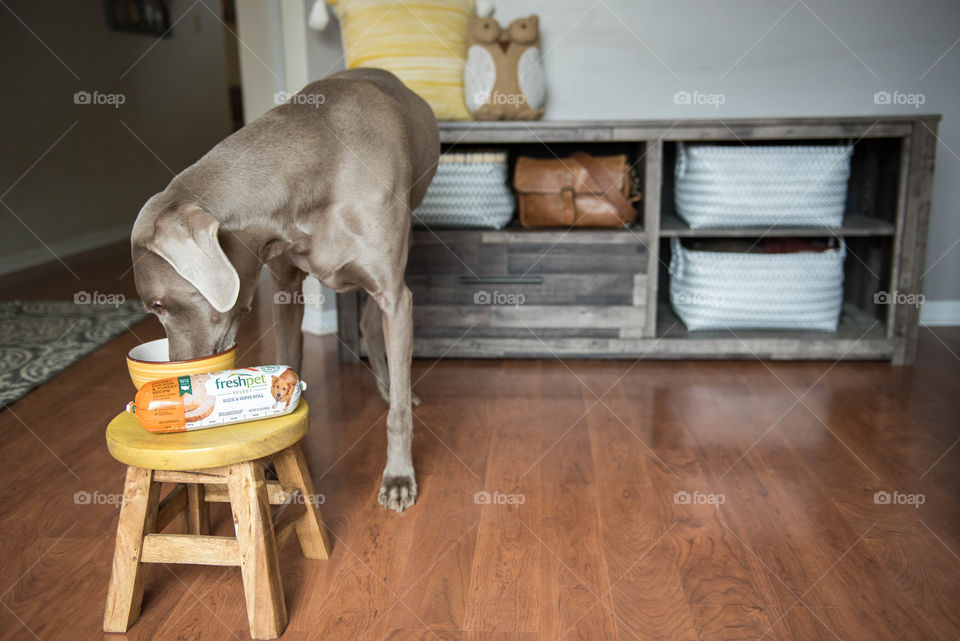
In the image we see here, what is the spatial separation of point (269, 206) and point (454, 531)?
812mm

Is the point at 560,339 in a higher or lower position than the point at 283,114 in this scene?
lower

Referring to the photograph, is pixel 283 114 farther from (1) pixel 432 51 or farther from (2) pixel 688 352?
(2) pixel 688 352

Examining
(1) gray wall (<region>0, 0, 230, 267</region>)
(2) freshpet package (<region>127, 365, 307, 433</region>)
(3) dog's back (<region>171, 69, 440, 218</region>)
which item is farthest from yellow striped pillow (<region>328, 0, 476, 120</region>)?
(1) gray wall (<region>0, 0, 230, 267</region>)

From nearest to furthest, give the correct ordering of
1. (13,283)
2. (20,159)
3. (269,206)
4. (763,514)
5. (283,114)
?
(269,206), (283,114), (763,514), (13,283), (20,159)

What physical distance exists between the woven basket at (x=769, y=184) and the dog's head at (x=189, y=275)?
1775mm

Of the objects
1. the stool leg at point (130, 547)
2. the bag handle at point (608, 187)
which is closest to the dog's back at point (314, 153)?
the stool leg at point (130, 547)

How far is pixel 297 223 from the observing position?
157 cm

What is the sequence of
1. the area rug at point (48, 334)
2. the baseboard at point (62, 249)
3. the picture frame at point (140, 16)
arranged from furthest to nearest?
the picture frame at point (140, 16), the baseboard at point (62, 249), the area rug at point (48, 334)

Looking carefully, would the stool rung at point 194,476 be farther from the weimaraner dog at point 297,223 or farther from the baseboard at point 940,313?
the baseboard at point 940,313

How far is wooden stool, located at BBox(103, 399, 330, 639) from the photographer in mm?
1248

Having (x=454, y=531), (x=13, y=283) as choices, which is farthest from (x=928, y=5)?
(x=13, y=283)

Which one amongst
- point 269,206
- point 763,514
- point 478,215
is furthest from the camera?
point 478,215

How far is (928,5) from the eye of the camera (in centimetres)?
296

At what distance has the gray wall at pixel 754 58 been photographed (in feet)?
9.82
